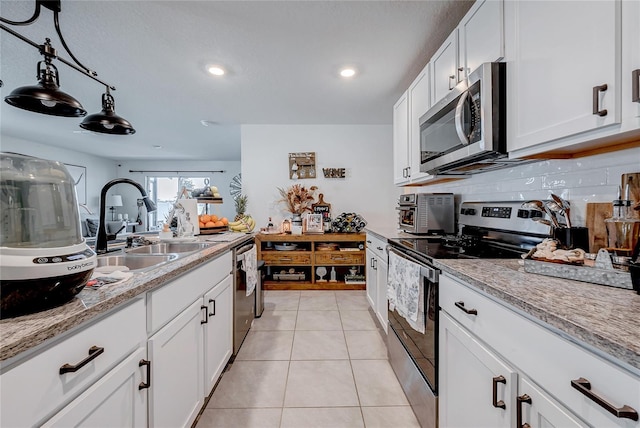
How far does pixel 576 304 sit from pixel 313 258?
119 inches

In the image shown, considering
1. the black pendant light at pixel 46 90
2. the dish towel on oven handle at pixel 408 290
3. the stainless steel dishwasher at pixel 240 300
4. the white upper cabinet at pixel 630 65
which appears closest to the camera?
the white upper cabinet at pixel 630 65

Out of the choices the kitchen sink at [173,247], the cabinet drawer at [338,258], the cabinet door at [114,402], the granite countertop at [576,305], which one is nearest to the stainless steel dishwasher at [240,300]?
the kitchen sink at [173,247]

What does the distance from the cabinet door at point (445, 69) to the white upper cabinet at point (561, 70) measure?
0.44m

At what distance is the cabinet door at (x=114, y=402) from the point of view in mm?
656

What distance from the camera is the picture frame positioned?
146 inches

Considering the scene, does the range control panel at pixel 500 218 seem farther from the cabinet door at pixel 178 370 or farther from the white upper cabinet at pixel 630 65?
the cabinet door at pixel 178 370

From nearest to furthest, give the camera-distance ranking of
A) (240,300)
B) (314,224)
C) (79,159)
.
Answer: (240,300) → (314,224) → (79,159)

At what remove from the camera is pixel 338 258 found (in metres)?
3.60

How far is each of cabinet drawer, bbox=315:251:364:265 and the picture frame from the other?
32 centimetres

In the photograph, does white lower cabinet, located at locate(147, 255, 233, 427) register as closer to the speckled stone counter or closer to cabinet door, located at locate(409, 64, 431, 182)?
the speckled stone counter

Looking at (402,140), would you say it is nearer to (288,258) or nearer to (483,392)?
(288,258)

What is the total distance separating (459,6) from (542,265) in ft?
5.24

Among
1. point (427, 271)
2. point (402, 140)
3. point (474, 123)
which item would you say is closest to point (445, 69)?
point (474, 123)

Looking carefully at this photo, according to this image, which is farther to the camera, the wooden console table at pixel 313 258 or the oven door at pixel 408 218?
the wooden console table at pixel 313 258
